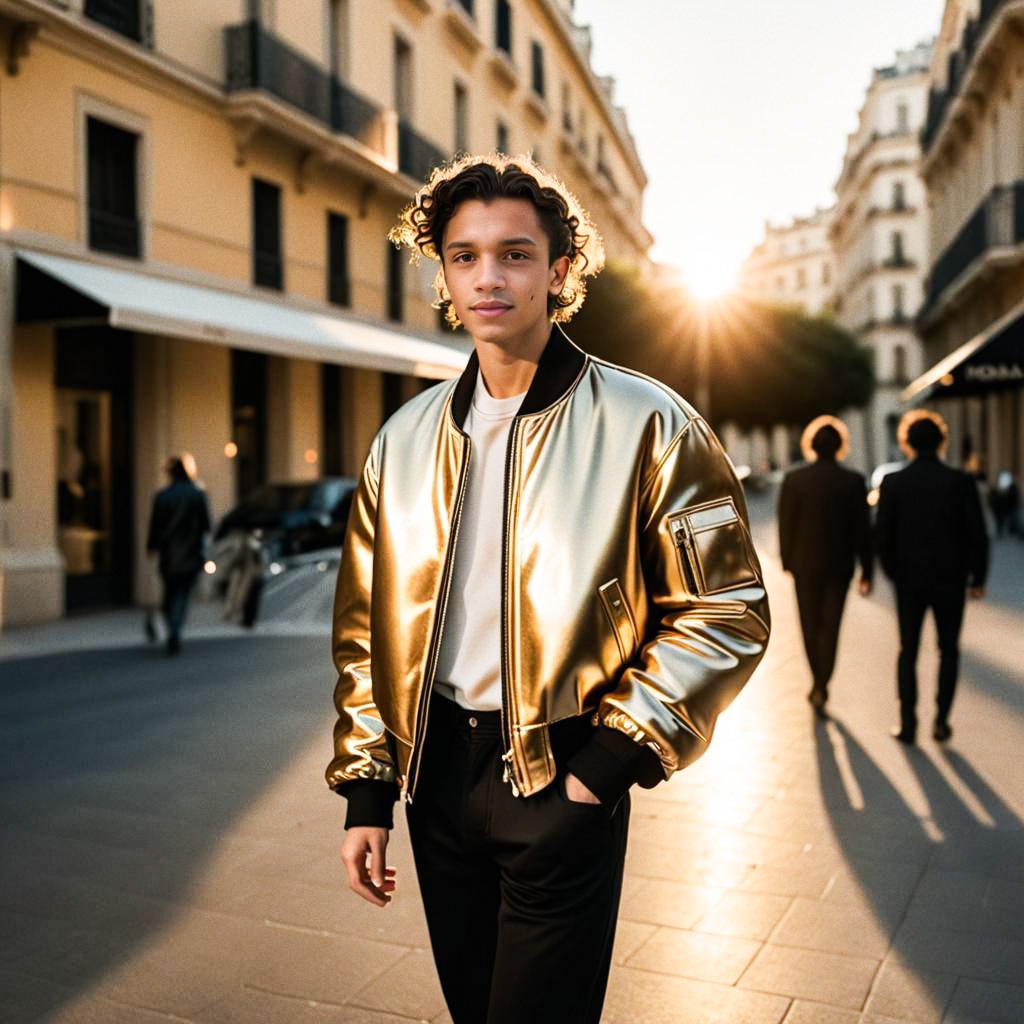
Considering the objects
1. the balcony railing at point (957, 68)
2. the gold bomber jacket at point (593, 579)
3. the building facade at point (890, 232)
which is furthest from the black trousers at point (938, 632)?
the building facade at point (890, 232)

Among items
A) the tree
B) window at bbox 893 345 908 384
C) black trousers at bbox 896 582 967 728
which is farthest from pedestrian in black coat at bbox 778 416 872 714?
window at bbox 893 345 908 384

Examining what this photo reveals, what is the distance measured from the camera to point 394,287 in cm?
2261

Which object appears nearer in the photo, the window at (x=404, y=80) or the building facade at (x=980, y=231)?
the building facade at (x=980, y=231)

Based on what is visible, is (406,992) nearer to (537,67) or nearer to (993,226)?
(993,226)

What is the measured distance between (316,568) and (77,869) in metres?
8.87

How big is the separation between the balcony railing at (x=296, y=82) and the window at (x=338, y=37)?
73 cm

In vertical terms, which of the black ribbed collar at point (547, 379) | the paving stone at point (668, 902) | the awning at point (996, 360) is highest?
the awning at point (996, 360)

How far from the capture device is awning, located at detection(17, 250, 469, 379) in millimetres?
12773

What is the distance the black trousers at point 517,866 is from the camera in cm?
193

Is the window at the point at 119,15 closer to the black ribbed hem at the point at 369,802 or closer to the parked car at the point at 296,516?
the parked car at the point at 296,516

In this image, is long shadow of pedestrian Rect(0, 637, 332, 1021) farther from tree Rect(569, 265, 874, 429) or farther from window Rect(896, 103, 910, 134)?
window Rect(896, 103, 910, 134)

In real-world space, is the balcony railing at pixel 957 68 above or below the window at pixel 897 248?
below

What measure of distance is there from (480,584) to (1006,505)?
2327 centimetres

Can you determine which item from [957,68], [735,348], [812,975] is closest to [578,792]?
[812,975]
